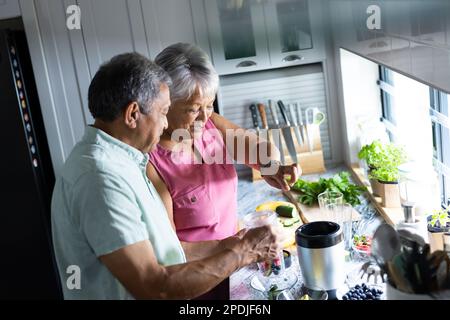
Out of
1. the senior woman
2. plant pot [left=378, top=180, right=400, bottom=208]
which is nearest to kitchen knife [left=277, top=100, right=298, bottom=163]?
plant pot [left=378, top=180, right=400, bottom=208]

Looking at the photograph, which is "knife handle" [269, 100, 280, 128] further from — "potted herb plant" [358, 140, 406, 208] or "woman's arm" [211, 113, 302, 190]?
"woman's arm" [211, 113, 302, 190]

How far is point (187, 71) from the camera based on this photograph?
Result: 60.8 inches

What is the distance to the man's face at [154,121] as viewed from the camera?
120 cm

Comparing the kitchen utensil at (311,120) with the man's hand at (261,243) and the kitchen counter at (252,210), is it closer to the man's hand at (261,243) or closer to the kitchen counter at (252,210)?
the kitchen counter at (252,210)

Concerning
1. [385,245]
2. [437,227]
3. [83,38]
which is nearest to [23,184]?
[83,38]

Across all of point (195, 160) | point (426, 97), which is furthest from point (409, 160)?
point (195, 160)

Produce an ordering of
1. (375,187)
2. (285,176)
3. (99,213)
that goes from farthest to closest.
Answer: (375,187) < (285,176) < (99,213)

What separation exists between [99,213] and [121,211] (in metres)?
0.04

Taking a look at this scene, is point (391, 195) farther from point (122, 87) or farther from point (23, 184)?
point (23, 184)

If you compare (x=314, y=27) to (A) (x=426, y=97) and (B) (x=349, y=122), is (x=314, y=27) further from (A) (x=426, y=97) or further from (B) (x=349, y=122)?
(A) (x=426, y=97)

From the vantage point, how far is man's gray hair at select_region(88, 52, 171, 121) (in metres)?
1.16

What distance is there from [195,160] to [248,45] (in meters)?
1.06

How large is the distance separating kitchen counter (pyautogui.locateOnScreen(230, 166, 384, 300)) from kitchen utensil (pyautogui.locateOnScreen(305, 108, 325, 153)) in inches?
5.8

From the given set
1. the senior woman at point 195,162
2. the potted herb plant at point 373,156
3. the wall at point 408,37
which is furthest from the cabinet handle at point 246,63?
the senior woman at point 195,162
